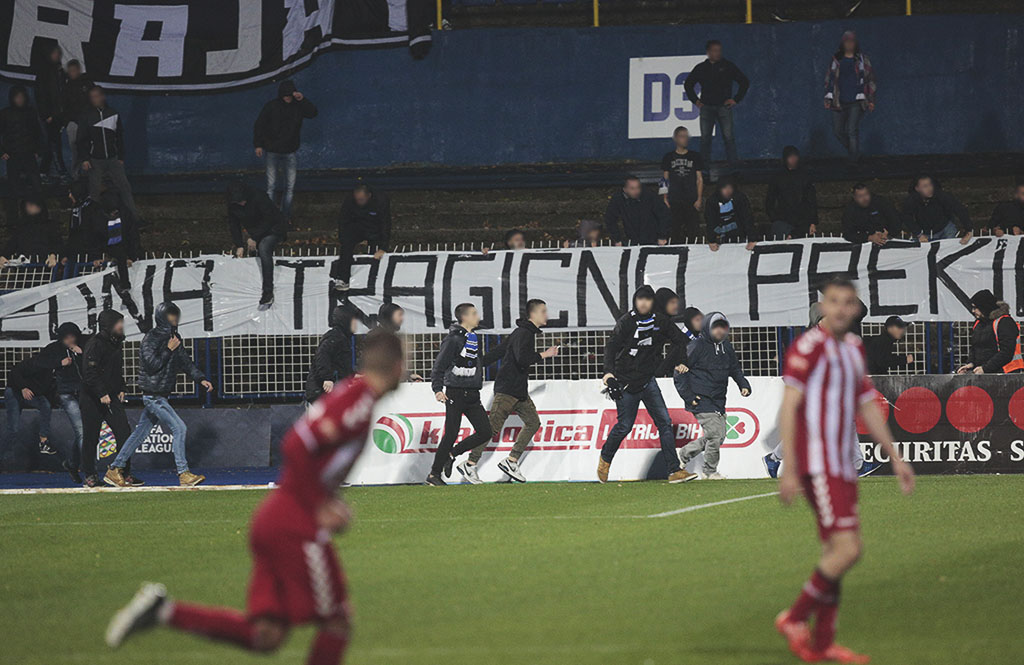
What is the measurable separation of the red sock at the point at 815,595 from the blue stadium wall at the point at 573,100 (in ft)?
59.9

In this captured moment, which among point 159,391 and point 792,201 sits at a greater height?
point 792,201

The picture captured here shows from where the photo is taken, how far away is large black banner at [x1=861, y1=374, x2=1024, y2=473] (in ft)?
58.8

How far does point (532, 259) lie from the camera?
66.3 ft

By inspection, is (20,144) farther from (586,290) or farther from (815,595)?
(815,595)

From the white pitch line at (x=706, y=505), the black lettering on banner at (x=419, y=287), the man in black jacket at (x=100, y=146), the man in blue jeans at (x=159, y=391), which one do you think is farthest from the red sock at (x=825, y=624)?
the man in black jacket at (x=100, y=146)

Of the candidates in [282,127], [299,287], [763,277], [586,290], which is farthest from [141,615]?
[282,127]

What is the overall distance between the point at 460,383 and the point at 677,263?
4.22 metres

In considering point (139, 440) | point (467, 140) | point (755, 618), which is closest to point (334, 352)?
point (139, 440)

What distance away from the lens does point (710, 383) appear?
17656mm

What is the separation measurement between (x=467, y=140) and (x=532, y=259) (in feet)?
18.6

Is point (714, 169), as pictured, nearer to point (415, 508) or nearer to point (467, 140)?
point (467, 140)

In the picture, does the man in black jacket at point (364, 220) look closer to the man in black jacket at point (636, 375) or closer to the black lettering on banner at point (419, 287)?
the black lettering on banner at point (419, 287)

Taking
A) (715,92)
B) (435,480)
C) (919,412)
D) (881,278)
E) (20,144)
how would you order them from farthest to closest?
(20,144)
(715,92)
(881,278)
(919,412)
(435,480)

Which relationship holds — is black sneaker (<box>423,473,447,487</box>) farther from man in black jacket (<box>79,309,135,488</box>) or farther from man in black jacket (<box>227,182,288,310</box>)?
man in black jacket (<box>227,182,288,310</box>)
